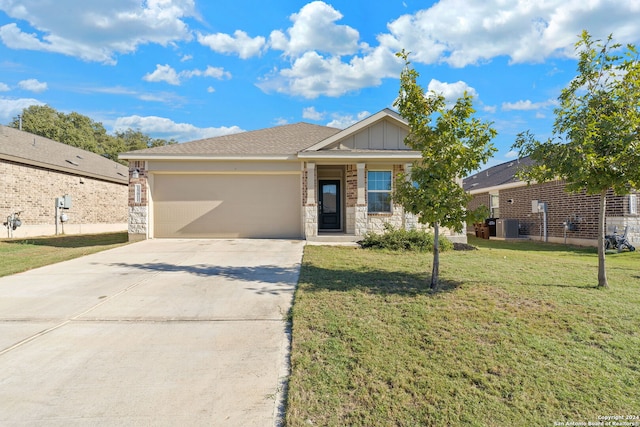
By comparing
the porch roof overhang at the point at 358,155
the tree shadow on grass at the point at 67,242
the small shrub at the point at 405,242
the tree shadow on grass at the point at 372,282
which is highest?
the porch roof overhang at the point at 358,155

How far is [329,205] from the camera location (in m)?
14.9

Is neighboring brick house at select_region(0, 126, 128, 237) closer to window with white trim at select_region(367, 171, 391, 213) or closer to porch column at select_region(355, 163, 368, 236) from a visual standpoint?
porch column at select_region(355, 163, 368, 236)

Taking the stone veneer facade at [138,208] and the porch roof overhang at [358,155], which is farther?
the stone veneer facade at [138,208]

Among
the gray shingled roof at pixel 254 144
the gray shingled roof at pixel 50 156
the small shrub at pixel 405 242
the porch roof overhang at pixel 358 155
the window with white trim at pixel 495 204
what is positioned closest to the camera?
the small shrub at pixel 405 242

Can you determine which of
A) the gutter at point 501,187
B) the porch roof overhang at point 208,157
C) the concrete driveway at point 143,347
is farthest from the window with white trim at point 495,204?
the concrete driveway at point 143,347

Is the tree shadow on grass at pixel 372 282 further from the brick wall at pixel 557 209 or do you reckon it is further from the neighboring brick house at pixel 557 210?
the brick wall at pixel 557 209

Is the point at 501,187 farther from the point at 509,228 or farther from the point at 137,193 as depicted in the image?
the point at 137,193

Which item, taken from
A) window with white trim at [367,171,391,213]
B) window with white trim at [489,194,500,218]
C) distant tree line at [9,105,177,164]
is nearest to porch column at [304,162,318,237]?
window with white trim at [367,171,391,213]

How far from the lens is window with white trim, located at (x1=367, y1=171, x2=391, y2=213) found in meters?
12.8

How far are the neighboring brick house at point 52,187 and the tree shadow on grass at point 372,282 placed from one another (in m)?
15.1

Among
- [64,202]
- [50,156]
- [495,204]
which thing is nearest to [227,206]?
[64,202]

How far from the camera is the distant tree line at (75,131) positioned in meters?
34.7

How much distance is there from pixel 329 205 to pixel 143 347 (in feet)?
37.7

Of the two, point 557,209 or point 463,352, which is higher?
point 557,209
